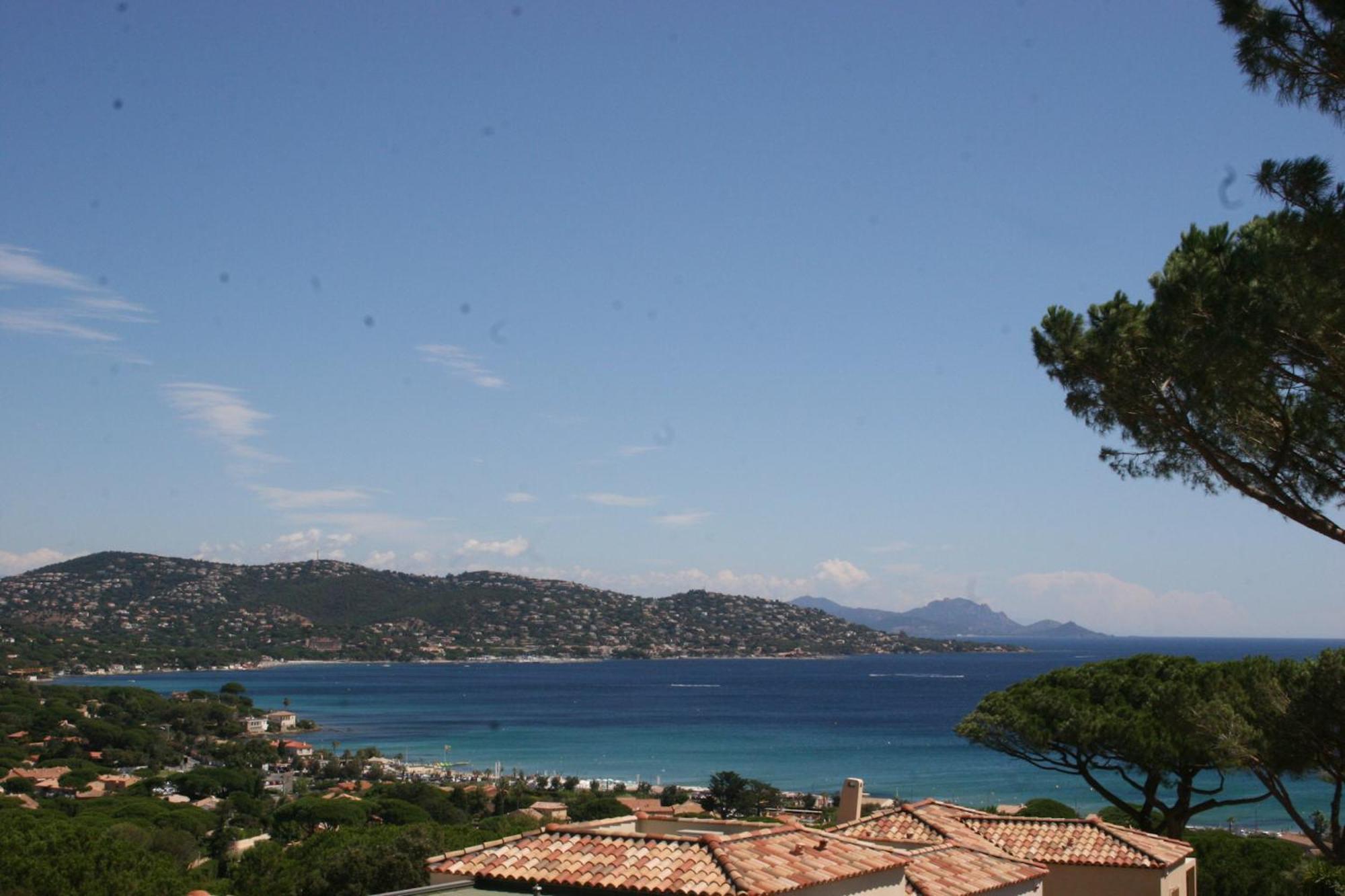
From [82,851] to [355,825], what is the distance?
21.7 metres

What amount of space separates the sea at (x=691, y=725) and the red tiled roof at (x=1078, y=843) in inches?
336

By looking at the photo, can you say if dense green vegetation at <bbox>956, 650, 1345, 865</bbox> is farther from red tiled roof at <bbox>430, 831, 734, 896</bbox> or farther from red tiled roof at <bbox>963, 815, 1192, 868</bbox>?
red tiled roof at <bbox>430, 831, 734, 896</bbox>

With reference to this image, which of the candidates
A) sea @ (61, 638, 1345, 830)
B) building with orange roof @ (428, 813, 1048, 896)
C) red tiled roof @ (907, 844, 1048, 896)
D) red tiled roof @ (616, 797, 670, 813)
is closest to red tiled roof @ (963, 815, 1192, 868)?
red tiled roof @ (907, 844, 1048, 896)

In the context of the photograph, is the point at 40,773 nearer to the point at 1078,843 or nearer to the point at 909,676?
the point at 1078,843

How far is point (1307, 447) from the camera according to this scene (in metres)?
11.5

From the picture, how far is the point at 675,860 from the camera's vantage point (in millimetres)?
11125

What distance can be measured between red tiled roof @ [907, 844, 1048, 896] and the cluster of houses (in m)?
0.02

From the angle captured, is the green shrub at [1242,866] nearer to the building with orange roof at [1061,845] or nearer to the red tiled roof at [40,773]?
the building with orange roof at [1061,845]

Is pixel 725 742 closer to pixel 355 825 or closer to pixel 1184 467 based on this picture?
pixel 355 825

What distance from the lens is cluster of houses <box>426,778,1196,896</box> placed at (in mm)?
10961

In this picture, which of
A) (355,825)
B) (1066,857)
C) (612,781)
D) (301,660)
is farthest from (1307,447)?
(301,660)

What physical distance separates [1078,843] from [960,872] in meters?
3.04

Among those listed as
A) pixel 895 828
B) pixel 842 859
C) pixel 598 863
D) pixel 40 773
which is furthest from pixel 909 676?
pixel 598 863

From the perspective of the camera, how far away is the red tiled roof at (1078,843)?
14828 millimetres
